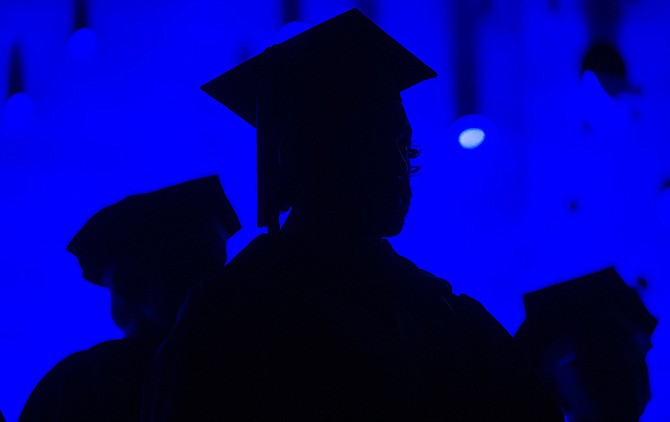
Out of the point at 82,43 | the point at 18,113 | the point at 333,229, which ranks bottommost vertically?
the point at 333,229

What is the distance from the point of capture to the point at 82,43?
1783mm

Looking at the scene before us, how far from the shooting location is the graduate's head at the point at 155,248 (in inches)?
48.4

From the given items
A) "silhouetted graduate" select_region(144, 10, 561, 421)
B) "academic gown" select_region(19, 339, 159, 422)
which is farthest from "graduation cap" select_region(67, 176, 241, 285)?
"silhouetted graduate" select_region(144, 10, 561, 421)

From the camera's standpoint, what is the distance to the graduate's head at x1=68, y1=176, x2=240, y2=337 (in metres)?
1.23

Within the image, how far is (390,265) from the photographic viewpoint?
0.94 m

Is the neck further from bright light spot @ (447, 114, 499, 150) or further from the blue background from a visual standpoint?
bright light spot @ (447, 114, 499, 150)

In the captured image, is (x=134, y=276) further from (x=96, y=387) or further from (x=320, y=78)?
(x=320, y=78)

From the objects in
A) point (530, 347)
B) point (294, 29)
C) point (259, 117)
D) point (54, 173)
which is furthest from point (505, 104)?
point (54, 173)

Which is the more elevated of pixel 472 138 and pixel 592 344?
A: pixel 472 138

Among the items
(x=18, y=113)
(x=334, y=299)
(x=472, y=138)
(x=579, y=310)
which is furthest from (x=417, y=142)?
(x=18, y=113)

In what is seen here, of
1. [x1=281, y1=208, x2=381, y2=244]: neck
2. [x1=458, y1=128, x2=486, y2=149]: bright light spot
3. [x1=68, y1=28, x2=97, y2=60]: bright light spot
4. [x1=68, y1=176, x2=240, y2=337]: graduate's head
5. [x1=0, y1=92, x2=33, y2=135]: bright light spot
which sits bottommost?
[x1=281, y1=208, x2=381, y2=244]: neck

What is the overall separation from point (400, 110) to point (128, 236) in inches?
23.5

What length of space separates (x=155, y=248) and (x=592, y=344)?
0.79m

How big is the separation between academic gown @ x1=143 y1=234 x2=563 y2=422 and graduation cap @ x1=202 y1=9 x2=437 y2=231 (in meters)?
0.13
